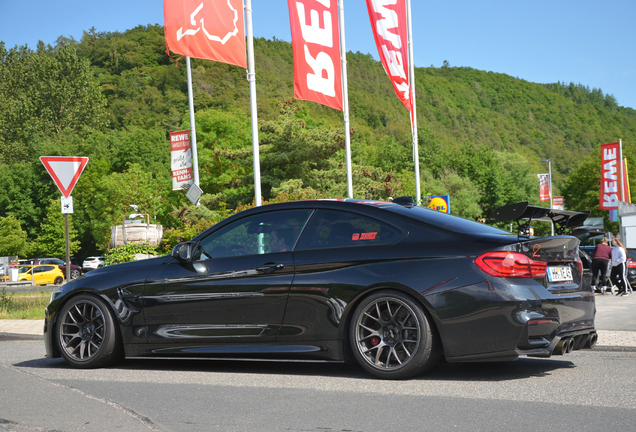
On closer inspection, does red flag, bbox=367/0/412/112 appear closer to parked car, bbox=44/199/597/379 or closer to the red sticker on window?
parked car, bbox=44/199/597/379

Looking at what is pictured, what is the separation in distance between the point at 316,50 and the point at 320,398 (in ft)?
36.2

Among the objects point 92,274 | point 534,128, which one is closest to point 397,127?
point 534,128

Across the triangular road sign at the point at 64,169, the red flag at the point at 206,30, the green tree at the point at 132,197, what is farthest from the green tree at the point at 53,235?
the triangular road sign at the point at 64,169

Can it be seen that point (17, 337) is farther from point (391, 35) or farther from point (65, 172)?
point (391, 35)

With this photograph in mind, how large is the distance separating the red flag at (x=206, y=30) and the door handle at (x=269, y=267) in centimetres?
807

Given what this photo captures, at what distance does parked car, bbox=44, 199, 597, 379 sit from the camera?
17.3 feet

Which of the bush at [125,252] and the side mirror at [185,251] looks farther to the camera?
the bush at [125,252]

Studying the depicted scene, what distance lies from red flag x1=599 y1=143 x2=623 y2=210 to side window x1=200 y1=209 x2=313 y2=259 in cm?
3079

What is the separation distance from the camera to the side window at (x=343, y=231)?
19.0 ft

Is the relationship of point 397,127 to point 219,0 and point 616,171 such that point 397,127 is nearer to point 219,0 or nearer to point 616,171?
point 616,171

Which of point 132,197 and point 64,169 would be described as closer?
point 64,169

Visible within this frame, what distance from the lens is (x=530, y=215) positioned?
6.38 m

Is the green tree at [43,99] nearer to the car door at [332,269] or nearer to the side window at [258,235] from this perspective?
the side window at [258,235]

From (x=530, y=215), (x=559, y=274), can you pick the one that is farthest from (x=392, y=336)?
(x=530, y=215)
